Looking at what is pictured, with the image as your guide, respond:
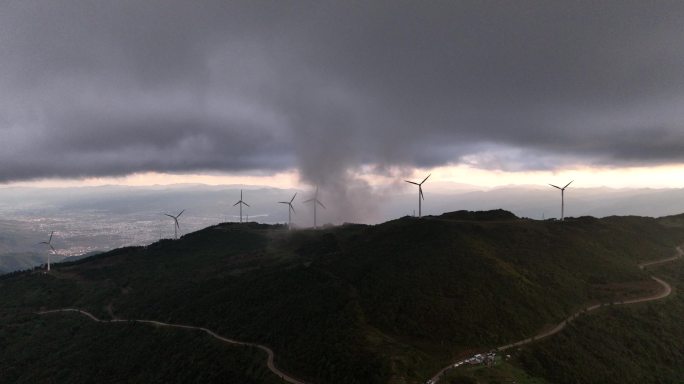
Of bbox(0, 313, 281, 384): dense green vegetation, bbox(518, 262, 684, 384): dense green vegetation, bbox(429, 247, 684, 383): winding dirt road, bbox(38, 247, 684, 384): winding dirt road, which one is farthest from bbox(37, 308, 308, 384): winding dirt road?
bbox(518, 262, 684, 384): dense green vegetation

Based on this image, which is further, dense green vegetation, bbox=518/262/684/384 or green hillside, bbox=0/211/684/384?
green hillside, bbox=0/211/684/384

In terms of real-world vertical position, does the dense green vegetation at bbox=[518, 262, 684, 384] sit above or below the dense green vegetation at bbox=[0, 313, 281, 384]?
above

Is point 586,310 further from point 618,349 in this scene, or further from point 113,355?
point 113,355

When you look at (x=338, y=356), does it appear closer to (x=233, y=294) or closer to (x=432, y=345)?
(x=432, y=345)

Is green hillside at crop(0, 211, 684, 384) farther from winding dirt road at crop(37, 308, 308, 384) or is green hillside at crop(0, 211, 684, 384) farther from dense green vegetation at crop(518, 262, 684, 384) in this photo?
winding dirt road at crop(37, 308, 308, 384)

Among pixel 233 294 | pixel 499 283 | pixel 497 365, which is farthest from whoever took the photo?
pixel 233 294

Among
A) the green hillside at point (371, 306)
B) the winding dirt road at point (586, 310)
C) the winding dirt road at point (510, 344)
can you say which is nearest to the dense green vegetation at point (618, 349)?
the green hillside at point (371, 306)

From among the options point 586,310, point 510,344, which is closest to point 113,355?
point 510,344

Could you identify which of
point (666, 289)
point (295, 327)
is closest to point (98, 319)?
point (295, 327)
